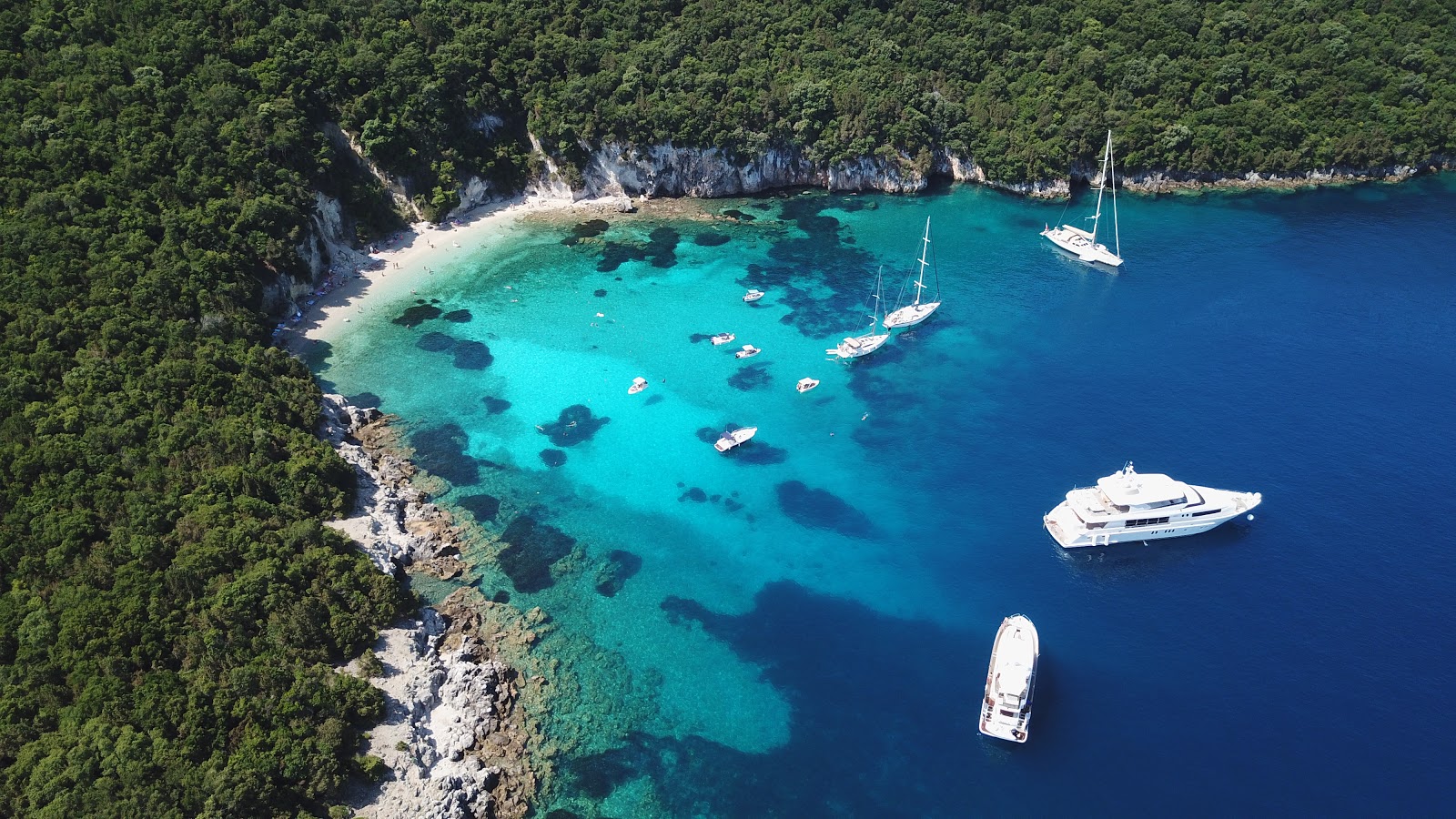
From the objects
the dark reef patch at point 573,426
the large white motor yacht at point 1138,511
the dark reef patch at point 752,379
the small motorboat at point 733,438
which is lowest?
the large white motor yacht at point 1138,511

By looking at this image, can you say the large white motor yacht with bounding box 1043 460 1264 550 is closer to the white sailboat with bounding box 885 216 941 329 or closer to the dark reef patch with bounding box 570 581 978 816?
the dark reef patch with bounding box 570 581 978 816

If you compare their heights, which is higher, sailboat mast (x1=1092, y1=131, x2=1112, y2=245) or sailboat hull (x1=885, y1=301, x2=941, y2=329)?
sailboat mast (x1=1092, y1=131, x2=1112, y2=245)

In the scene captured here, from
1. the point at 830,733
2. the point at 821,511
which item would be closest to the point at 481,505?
the point at 821,511

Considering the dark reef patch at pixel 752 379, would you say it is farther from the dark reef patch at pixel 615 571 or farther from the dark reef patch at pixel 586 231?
the dark reef patch at pixel 586 231

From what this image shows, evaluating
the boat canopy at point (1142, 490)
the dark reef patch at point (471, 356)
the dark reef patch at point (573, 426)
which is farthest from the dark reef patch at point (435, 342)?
the boat canopy at point (1142, 490)

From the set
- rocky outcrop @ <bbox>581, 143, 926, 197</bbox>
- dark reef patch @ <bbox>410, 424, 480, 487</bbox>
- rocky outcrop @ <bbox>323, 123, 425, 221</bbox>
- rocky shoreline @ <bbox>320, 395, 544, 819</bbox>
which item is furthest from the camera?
rocky outcrop @ <bbox>581, 143, 926, 197</bbox>

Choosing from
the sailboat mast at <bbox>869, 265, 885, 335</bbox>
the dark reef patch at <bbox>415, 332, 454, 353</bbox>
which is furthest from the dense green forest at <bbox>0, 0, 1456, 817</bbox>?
the sailboat mast at <bbox>869, 265, 885, 335</bbox>
